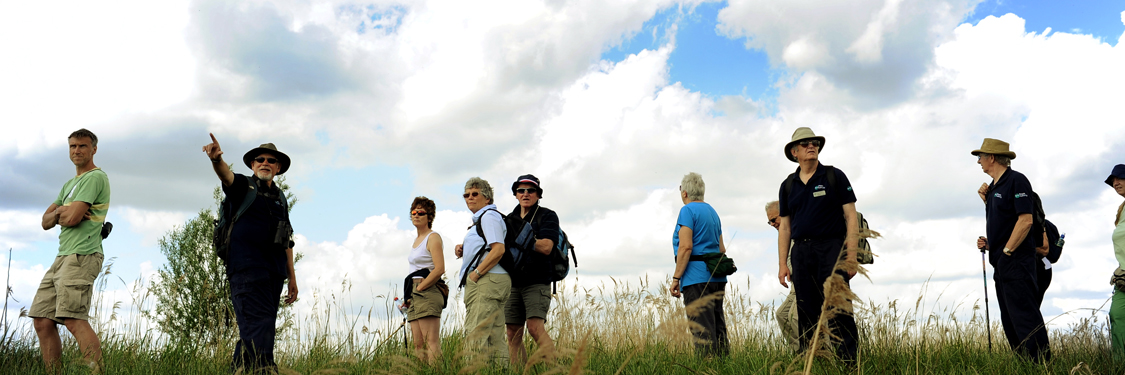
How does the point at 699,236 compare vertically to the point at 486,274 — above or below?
above

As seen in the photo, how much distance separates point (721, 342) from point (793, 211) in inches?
57.0

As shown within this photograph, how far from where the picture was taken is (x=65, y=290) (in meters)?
5.32

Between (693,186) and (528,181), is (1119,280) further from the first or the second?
(528,181)

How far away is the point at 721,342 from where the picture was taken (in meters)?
5.93

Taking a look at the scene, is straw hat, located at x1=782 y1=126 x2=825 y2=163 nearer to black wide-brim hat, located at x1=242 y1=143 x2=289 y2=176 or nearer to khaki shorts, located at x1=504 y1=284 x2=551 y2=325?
khaki shorts, located at x1=504 y1=284 x2=551 y2=325

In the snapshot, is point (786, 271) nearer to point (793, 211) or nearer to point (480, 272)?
point (793, 211)

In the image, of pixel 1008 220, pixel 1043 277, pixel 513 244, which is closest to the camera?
pixel 513 244

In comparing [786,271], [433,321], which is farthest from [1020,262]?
[433,321]

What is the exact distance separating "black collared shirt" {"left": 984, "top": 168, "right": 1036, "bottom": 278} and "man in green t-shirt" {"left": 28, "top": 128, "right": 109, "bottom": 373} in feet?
23.5

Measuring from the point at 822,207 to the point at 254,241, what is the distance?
4.00 m

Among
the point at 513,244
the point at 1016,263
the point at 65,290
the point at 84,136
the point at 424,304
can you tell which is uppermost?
the point at 84,136

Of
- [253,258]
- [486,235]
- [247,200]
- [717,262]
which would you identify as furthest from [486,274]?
[717,262]

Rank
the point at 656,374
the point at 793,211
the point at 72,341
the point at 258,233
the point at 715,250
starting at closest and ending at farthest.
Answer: the point at 656,374 < the point at 258,233 < the point at 793,211 < the point at 715,250 < the point at 72,341

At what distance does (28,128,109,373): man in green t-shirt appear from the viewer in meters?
5.35
